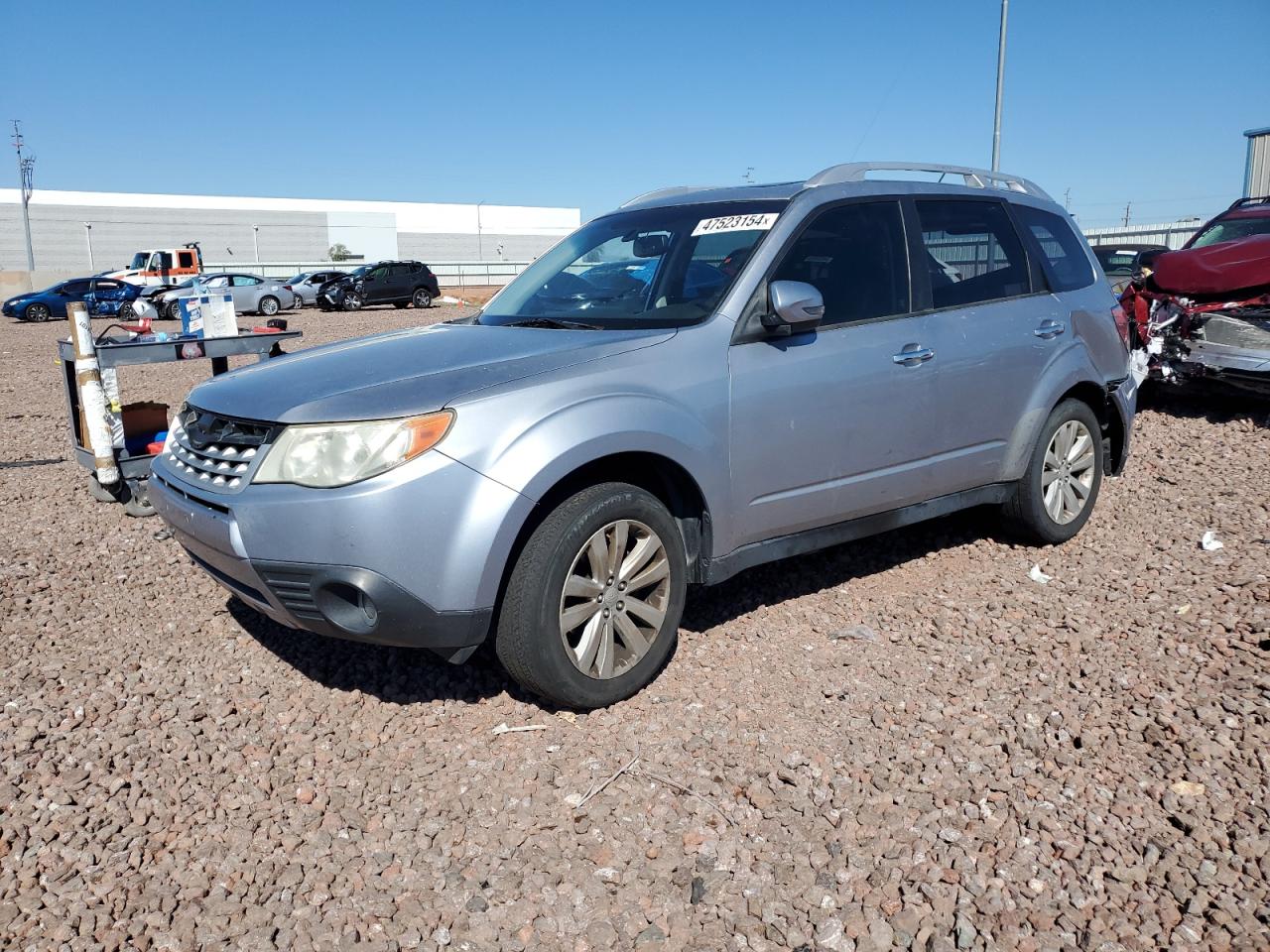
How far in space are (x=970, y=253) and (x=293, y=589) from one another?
3.52 m

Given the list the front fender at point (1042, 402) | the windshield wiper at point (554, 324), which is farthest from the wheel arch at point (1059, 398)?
the windshield wiper at point (554, 324)

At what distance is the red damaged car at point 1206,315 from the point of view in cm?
816

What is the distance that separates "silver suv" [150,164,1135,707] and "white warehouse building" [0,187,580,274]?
218ft

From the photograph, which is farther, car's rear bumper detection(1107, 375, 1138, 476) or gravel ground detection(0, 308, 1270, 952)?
car's rear bumper detection(1107, 375, 1138, 476)

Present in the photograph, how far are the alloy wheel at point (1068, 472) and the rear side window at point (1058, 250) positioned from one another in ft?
2.52

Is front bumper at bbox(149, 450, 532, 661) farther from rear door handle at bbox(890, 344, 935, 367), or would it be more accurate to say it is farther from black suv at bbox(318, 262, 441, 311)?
black suv at bbox(318, 262, 441, 311)

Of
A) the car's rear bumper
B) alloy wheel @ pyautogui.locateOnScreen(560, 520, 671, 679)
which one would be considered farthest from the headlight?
the car's rear bumper

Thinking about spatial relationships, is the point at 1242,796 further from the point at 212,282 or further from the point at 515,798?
the point at 212,282

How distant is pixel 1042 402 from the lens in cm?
521

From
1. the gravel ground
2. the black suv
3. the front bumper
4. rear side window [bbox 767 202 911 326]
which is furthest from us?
the black suv

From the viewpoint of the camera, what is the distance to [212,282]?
3058 cm

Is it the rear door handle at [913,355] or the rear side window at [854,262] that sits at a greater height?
the rear side window at [854,262]

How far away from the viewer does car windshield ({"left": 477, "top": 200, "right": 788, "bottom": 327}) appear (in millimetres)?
4270

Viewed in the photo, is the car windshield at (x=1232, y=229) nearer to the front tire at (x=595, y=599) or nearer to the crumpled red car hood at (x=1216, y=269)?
the crumpled red car hood at (x=1216, y=269)
